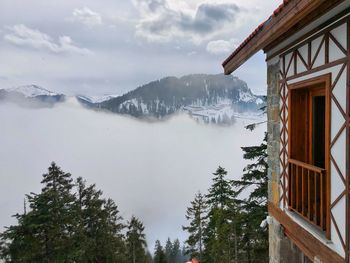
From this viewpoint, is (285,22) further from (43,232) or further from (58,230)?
(43,232)

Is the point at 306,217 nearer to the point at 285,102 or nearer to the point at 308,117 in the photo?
the point at 308,117

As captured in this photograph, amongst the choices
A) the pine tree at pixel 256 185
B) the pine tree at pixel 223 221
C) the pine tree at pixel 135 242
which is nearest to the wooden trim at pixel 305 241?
the pine tree at pixel 256 185

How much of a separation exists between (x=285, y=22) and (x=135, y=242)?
34403 millimetres

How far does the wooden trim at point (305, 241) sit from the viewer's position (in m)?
3.88

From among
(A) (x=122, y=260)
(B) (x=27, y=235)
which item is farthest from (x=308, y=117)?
(A) (x=122, y=260)

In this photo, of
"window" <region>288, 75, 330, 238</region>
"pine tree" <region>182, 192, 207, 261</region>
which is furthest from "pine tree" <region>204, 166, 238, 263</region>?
"window" <region>288, 75, 330, 238</region>

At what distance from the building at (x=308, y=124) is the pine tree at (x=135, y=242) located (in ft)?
99.3

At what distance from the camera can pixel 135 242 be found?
3472cm

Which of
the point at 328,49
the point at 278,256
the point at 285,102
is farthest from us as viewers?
the point at 278,256

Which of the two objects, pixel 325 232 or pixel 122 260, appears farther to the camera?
pixel 122 260

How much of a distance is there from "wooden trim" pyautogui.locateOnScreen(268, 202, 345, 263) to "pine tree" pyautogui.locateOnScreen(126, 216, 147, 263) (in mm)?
30906

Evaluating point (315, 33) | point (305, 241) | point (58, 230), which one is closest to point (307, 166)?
point (305, 241)

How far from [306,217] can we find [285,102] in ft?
6.24

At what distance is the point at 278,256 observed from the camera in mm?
6098
